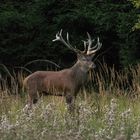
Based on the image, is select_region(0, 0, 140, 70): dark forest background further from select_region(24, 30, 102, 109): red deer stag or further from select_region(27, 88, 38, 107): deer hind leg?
select_region(27, 88, 38, 107): deer hind leg

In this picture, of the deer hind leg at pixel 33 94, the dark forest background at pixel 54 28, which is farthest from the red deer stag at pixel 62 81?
the dark forest background at pixel 54 28

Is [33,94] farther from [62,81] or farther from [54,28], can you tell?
[54,28]

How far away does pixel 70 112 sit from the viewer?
8.38m

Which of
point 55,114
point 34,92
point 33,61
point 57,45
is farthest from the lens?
point 57,45

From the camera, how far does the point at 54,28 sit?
67.5 feet

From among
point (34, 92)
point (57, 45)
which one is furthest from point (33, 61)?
point (34, 92)

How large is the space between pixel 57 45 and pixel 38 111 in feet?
40.3

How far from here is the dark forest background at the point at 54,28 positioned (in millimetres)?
20000

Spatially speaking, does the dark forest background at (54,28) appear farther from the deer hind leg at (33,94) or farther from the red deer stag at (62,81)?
the deer hind leg at (33,94)

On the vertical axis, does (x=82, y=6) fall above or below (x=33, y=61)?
above

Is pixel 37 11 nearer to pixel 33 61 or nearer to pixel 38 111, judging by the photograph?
pixel 33 61

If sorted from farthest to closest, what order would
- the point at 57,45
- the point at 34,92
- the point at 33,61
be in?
the point at 57,45 → the point at 33,61 → the point at 34,92

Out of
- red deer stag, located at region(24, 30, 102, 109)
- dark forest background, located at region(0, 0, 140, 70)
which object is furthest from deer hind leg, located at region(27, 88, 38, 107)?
dark forest background, located at region(0, 0, 140, 70)

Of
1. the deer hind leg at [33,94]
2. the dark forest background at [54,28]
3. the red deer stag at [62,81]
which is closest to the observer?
the red deer stag at [62,81]
